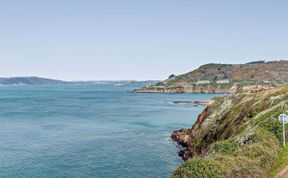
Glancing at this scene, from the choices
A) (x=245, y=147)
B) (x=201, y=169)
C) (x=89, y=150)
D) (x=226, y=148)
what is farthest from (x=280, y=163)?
(x=89, y=150)

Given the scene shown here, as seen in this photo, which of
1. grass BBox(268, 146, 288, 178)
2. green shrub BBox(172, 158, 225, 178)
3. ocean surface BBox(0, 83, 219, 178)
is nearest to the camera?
green shrub BBox(172, 158, 225, 178)

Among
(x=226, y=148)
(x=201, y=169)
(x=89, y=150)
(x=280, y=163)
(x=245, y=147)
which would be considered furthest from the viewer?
(x=89, y=150)

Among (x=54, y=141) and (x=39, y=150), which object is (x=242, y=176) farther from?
(x=54, y=141)

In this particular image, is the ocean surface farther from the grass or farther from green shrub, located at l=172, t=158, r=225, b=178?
green shrub, located at l=172, t=158, r=225, b=178

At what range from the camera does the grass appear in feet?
88.4

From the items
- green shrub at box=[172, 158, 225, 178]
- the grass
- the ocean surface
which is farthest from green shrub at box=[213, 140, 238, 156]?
the ocean surface

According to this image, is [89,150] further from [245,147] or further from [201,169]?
[201,169]

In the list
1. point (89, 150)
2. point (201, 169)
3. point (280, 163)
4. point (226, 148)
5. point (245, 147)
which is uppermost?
point (245, 147)

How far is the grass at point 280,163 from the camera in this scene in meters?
26.9

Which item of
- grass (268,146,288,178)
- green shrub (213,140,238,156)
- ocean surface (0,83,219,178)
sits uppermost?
green shrub (213,140,238,156)

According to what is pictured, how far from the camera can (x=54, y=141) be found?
252ft

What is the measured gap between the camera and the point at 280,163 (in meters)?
28.4

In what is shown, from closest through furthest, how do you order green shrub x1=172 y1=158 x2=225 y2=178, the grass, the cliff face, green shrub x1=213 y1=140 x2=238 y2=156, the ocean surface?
green shrub x1=172 y1=158 x2=225 y2=178, the cliff face, the grass, green shrub x1=213 y1=140 x2=238 y2=156, the ocean surface

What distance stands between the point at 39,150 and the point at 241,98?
1463 inches
